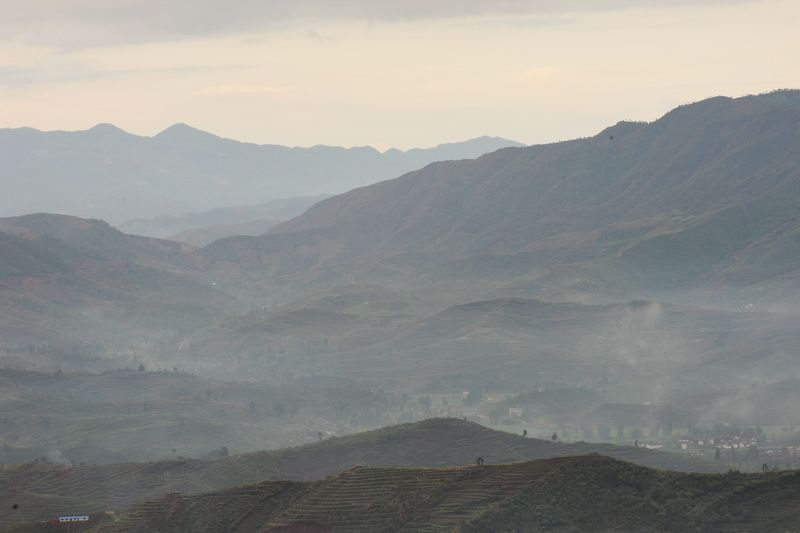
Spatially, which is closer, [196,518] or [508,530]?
[508,530]

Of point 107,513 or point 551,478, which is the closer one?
point 551,478

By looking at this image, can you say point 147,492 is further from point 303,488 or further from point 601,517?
point 601,517

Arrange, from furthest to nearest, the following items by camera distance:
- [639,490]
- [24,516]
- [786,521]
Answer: [24,516]
[639,490]
[786,521]

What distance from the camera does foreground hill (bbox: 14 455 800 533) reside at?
424ft

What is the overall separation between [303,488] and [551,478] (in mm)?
27651

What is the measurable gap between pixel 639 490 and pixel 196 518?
1837 inches

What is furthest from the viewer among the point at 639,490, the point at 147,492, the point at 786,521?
the point at 147,492

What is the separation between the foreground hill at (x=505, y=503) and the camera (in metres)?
129

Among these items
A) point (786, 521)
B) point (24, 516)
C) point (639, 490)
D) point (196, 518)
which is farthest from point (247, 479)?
point (786, 521)

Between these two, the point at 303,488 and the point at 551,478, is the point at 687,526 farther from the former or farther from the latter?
the point at 303,488

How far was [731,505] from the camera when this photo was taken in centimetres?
12988

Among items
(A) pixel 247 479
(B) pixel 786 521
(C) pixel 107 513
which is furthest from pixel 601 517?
(A) pixel 247 479

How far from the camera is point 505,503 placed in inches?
5276

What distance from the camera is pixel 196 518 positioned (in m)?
148
